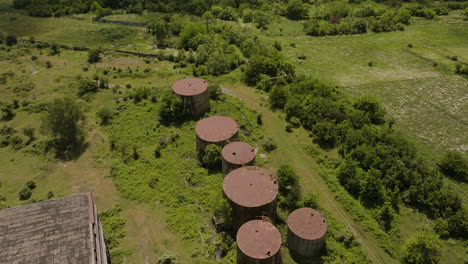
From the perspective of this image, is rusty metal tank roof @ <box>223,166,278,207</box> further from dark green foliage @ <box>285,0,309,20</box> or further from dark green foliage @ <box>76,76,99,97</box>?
dark green foliage @ <box>285,0,309,20</box>

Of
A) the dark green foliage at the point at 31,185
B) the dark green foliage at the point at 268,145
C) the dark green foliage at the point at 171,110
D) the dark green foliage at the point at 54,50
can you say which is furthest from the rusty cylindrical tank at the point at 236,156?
the dark green foliage at the point at 54,50

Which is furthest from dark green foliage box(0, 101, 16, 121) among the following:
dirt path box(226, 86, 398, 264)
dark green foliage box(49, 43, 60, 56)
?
dirt path box(226, 86, 398, 264)

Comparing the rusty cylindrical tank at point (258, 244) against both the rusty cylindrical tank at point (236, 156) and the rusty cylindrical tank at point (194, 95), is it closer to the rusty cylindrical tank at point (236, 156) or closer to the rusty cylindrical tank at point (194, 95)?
the rusty cylindrical tank at point (236, 156)

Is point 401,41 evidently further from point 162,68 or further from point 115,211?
point 115,211

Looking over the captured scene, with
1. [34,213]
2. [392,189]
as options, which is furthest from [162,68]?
[392,189]

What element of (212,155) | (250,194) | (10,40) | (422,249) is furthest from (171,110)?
(10,40)
